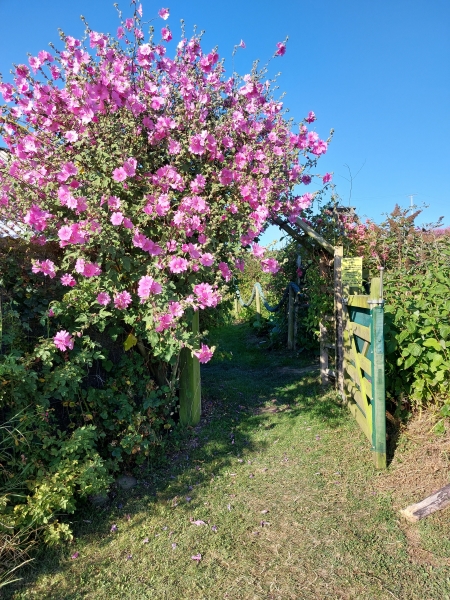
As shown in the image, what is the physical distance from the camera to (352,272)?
4.72 metres

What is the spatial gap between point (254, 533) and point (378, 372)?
1.45 metres

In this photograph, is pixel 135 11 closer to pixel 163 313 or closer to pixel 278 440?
pixel 163 313

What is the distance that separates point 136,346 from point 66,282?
0.98 metres

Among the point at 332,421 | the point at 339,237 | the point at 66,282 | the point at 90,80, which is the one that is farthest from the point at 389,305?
the point at 90,80

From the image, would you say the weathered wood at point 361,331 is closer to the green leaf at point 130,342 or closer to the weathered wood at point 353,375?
the weathered wood at point 353,375

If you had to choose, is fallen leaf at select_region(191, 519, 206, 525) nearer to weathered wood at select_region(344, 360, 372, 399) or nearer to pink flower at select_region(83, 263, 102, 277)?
weathered wood at select_region(344, 360, 372, 399)

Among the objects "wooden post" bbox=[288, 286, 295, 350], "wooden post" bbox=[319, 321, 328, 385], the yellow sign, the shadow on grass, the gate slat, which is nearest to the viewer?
the shadow on grass

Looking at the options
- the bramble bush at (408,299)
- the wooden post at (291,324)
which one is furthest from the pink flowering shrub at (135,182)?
the wooden post at (291,324)

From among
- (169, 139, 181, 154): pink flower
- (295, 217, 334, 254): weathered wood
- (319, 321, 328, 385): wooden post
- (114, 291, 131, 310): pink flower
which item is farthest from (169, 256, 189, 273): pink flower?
(319, 321, 328, 385): wooden post

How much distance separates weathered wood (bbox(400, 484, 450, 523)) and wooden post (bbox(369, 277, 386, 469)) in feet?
1.85

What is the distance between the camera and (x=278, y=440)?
13.9 feet

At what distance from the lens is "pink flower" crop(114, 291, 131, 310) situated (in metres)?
3.26

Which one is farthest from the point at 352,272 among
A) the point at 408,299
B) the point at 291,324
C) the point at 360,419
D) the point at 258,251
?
the point at 291,324

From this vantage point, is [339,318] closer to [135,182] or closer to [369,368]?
[369,368]
